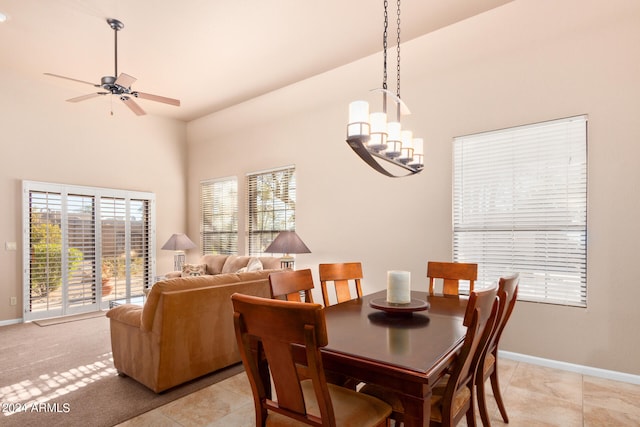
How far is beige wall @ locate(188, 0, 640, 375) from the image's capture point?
2.94 m

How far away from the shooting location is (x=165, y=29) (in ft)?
12.1

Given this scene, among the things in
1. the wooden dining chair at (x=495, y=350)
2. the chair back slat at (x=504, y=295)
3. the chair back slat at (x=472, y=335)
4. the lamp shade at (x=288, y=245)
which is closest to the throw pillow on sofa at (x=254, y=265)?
the lamp shade at (x=288, y=245)

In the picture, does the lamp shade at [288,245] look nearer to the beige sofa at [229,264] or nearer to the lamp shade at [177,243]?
the beige sofa at [229,264]

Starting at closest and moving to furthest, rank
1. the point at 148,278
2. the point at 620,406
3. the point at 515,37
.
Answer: the point at 620,406 → the point at 515,37 → the point at 148,278

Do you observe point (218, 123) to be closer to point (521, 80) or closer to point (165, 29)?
point (165, 29)

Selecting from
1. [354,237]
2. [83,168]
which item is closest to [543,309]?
[354,237]

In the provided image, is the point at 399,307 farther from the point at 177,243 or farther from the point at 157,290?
the point at 177,243

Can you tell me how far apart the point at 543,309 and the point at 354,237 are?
220 centimetres

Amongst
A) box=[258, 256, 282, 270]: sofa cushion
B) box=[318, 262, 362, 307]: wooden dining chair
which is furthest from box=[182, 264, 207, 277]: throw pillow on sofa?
box=[318, 262, 362, 307]: wooden dining chair

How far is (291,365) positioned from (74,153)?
588cm

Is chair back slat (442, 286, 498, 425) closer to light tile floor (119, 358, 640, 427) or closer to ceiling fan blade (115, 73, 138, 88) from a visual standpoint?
light tile floor (119, 358, 640, 427)

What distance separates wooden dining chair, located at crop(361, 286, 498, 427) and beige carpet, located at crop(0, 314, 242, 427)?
178cm

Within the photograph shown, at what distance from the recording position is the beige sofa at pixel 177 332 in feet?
8.66

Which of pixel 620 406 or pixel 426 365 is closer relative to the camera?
pixel 426 365
